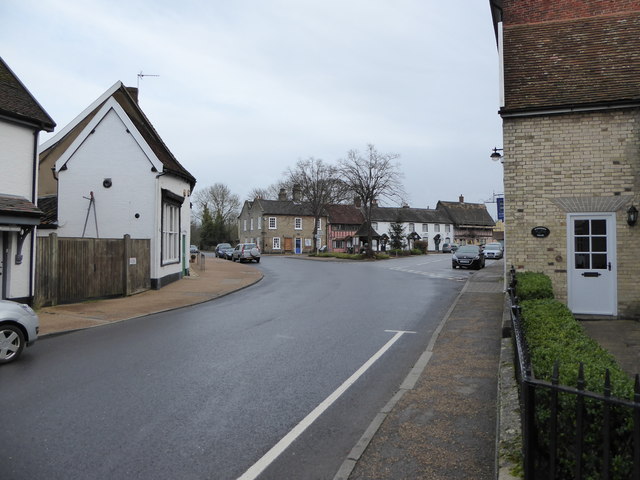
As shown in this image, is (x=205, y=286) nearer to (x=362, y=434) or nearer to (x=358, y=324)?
(x=358, y=324)

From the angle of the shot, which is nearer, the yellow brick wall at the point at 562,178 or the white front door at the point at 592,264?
the yellow brick wall at the point at 562,178

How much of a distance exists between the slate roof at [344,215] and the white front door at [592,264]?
199ft

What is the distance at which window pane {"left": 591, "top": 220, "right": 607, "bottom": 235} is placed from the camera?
10961 mm

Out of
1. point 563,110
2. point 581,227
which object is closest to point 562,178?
point 581,227

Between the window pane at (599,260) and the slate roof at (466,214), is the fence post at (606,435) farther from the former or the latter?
the slate roof at (466,214)

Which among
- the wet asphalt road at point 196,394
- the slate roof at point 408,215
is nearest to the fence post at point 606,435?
the wet asphalt road at point 196,394

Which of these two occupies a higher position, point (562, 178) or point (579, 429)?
point (562, 178)

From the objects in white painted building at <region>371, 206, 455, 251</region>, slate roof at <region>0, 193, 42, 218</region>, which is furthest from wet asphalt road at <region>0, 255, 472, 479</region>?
white painted building at <region>371, 206, 455, 251</region>

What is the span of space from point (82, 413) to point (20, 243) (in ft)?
29.1

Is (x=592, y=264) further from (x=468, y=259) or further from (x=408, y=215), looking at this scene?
(x=408, y=215)

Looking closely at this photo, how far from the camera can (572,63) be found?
12.5 metres

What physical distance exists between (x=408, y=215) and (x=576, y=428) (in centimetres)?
7688

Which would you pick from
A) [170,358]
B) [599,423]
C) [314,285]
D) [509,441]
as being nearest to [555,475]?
[599,423]

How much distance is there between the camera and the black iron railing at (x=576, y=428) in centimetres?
266
